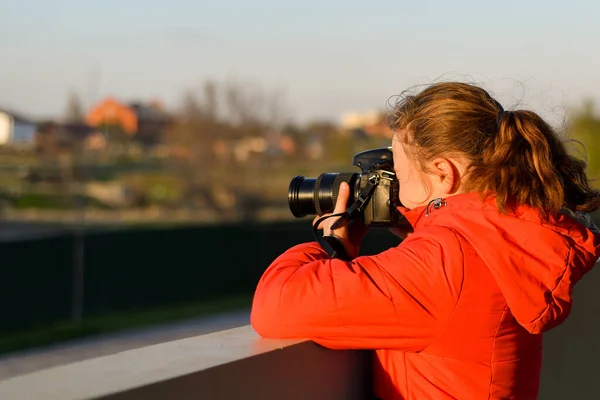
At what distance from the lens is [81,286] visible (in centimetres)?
1268

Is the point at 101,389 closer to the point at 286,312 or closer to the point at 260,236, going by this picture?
the point at 286,312

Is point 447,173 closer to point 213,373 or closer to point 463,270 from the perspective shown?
point 463,270

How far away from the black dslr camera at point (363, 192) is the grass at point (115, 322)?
9.35 meters

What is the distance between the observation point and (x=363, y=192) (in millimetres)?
2043

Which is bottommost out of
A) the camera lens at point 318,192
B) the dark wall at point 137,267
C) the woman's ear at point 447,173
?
the dark wall at point 137,267

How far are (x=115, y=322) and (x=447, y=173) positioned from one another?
11568mm

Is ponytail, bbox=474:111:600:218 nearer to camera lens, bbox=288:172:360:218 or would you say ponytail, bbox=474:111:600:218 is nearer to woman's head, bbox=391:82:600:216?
woman's head, bbox=391:82:600:216

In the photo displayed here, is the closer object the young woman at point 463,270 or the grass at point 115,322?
the young woman at point 463,270

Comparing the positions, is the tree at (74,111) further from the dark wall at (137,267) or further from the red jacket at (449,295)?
the red jacket at (449,295)

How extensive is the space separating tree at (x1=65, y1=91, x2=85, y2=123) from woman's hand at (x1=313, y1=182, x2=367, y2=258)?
57.6 feet

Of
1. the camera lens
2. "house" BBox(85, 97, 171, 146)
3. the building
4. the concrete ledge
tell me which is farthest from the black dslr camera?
"house" BBox(85, 97, 171, 146)

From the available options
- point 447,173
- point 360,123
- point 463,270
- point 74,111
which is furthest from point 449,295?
point 360,123

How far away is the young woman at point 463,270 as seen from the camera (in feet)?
5.55

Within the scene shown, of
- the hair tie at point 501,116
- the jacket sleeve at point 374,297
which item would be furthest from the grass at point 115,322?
the hair tie at point 501,116
